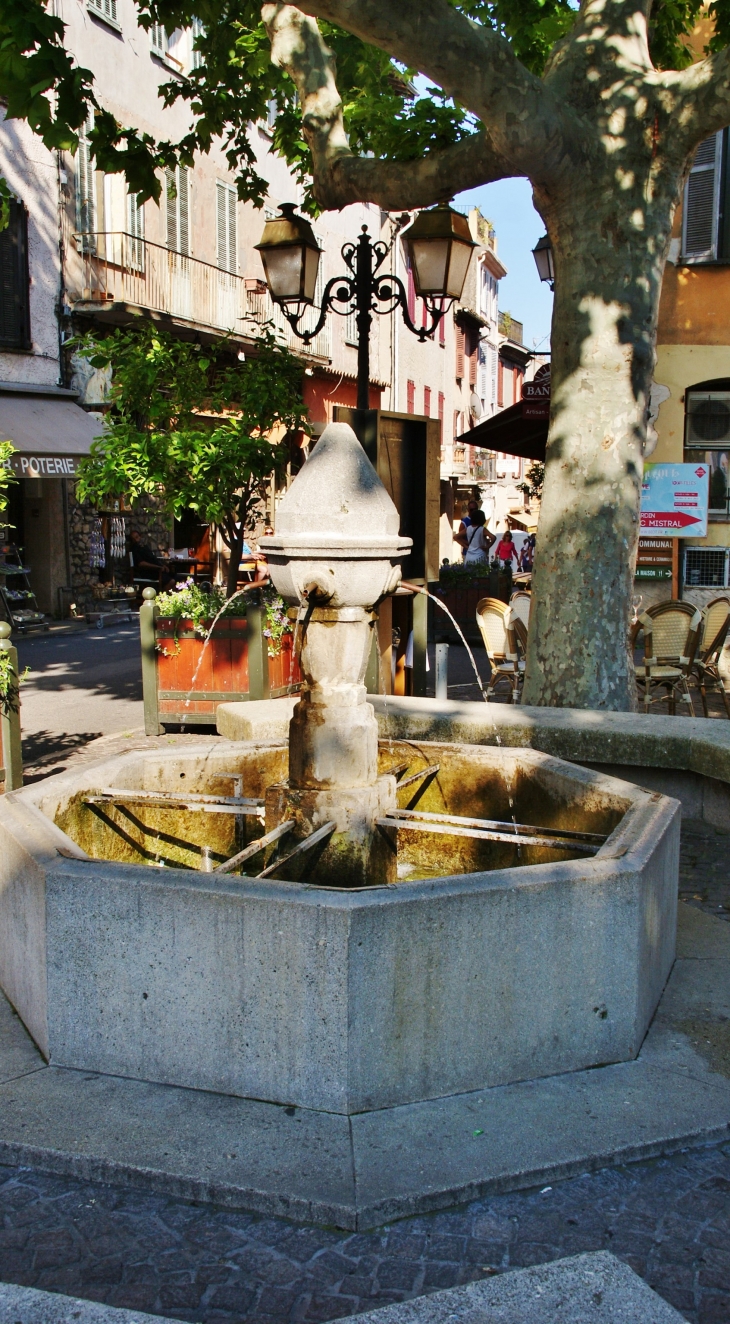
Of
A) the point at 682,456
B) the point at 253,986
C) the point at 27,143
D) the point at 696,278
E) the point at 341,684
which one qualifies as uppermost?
the point at 27,143

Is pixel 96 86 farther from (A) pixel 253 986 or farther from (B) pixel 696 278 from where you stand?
(A) pixel 253 986

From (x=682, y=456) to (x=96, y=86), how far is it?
39.1 ft

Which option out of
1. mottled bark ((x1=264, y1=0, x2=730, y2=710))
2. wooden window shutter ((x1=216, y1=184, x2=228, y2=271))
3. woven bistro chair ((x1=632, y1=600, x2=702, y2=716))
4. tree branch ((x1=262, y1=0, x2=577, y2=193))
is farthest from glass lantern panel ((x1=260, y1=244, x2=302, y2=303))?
wooden window shutter ((x1=216, y1=184, x2=228, y2=271))

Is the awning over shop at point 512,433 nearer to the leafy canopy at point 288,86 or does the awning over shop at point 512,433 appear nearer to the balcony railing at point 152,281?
the leafy canopy at point 288,86

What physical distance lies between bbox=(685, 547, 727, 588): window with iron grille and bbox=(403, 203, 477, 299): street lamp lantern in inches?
317

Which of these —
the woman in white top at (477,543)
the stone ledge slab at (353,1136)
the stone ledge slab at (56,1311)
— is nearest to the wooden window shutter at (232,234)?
the woman in white top at (477,543)

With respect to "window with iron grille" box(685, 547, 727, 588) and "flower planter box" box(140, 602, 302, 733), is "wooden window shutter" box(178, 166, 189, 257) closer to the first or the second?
"window with iron grille" box(685, 547, 727, 588)

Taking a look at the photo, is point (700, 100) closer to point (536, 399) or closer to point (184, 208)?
point (536, 399)

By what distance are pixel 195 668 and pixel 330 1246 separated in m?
7.45

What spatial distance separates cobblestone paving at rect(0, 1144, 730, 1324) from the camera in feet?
9.09

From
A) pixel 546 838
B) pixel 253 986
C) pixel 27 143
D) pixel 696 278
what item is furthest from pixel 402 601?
pixel 27 143

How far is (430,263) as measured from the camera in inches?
345

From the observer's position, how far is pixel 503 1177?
3166 millimetres

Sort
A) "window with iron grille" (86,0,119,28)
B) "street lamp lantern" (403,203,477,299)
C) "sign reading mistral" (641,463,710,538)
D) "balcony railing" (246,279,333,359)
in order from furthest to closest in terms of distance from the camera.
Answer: "balcony railing" (246,279,333,359) < "window with iron grille" (86,0,119,28) < "sign reading mistral" (641,463,710,538) < "street lamp lantern" (403,203,477,299)
